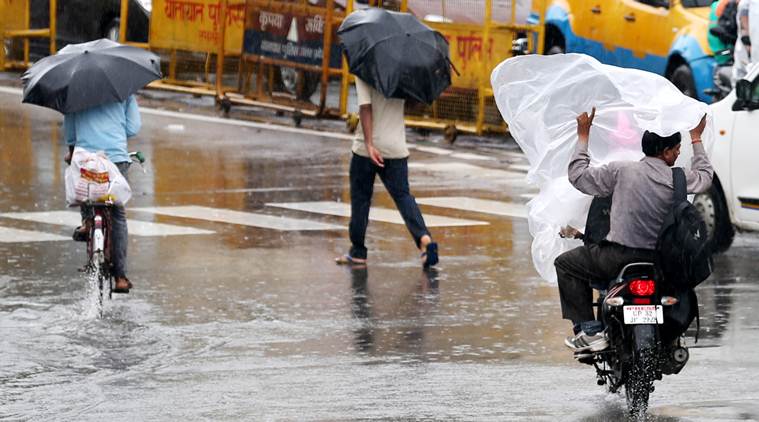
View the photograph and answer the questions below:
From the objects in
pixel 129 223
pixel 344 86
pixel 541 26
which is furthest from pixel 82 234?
pixel 344 86

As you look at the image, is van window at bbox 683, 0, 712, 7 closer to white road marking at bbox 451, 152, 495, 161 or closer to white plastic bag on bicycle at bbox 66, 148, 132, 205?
white road marking at bbox 451, 152, 495, 161

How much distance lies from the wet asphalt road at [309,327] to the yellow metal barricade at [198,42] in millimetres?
7178

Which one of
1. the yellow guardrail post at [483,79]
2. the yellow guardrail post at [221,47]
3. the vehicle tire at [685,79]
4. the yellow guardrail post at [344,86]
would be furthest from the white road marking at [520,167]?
→ the yellow guardrail post at [221,47]

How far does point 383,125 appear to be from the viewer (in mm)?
12930

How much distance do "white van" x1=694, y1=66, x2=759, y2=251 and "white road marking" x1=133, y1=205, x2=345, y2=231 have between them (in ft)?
10.1

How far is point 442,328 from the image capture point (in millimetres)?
10539

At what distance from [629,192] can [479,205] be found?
7933 mm

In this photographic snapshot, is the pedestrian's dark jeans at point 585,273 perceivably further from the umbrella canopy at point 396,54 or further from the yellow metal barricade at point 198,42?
the yellow metal barricade at point 198,42

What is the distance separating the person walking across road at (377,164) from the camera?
42.2 feet

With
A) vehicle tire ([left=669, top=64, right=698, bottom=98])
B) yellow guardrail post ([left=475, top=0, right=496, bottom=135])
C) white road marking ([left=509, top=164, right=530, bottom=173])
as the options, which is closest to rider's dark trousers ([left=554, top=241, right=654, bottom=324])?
white road marking ([left=509, top=164, right=530, bottom=173])

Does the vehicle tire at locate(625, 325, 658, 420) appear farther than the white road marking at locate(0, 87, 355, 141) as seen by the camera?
No

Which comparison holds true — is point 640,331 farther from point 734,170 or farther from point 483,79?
point 483,79

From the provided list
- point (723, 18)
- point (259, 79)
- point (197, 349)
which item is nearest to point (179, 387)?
point (197, 349)

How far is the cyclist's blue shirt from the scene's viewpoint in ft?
37.0
